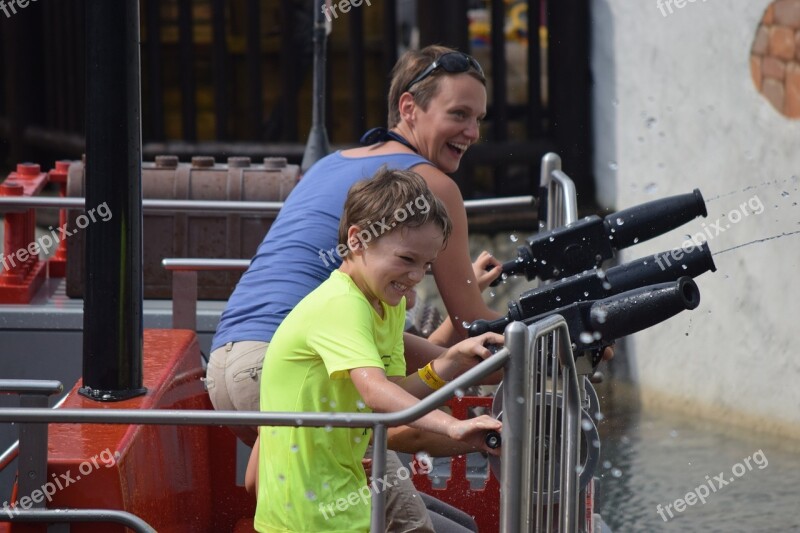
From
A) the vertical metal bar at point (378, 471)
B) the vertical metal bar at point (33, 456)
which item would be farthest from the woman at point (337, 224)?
the vertical metal bar at point (378, 471)

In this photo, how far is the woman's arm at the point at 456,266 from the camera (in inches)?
128

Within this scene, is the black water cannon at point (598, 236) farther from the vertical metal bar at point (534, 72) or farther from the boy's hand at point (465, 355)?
the vertical metal bar at point (534, 72)

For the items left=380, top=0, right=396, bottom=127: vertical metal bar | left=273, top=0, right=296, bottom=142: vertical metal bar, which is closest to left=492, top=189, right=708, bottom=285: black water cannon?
left=380, top=0, right=396, bottom=127: vertical metal bar

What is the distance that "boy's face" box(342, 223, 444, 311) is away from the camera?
2627mm

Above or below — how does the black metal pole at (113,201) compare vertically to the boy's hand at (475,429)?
above

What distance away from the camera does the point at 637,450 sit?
7.85m

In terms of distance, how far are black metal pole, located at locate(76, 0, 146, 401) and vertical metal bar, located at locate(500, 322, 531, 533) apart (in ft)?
3.76

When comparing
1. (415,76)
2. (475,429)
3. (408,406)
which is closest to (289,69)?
(415,76)

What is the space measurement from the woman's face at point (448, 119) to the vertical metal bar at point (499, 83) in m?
5.73

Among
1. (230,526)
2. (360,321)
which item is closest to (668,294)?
(360,321)

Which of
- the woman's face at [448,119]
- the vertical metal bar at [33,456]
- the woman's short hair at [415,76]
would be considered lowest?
the vertical metal bar at [33,456]

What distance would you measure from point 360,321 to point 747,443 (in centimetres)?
549

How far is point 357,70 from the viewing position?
9094mm

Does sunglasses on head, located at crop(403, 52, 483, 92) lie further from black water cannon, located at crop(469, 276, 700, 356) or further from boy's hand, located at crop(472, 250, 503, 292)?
black water cannon, located at crop(469, 276, 700, 356)
